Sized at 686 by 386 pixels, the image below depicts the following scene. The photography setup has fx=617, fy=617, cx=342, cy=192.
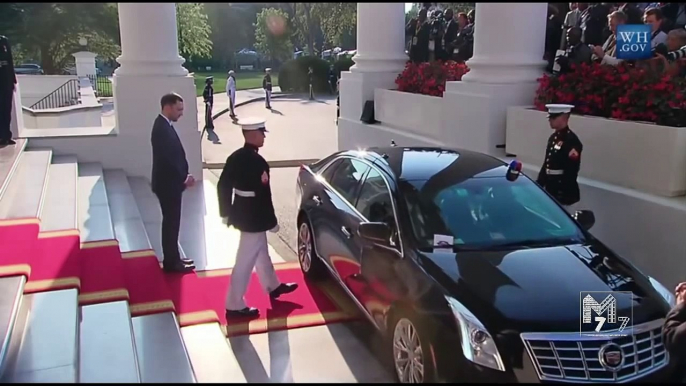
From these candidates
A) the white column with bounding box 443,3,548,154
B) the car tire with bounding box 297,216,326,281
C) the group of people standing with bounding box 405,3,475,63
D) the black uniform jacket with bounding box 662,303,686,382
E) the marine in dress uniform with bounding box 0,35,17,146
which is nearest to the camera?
the black uniform jacket with bounding box 662,303,686,382

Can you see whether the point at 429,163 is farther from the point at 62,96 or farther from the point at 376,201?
the point at 62,96

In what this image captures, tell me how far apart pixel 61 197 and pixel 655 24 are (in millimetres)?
7401

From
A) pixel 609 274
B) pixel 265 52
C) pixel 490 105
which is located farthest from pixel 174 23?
pixel 265 52

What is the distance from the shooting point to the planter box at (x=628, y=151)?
5840 millimetres

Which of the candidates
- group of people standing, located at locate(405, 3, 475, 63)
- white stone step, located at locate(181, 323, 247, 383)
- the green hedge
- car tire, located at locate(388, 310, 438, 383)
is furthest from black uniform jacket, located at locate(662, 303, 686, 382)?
the green hedge

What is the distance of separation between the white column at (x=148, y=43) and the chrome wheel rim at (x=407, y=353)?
24.2 ft

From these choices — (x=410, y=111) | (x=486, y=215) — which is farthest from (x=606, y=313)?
(x=410, y=111)

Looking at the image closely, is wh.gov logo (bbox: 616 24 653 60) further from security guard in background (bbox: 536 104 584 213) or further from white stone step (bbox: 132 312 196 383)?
white stone step (bbox: 132 312 196 383)

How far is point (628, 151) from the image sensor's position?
630 centimetres

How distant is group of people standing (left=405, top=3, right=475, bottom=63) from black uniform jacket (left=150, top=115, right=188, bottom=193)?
22.4 ft

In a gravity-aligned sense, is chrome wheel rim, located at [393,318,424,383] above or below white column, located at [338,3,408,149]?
below

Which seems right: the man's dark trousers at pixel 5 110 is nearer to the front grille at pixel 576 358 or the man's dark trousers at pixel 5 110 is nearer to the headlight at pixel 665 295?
the front grille at pixel 576 358

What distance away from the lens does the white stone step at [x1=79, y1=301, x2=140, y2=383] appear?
358cm

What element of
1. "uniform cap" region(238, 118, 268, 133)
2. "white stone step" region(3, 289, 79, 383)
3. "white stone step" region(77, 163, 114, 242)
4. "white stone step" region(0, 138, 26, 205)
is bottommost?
"white stone step" region(77, 163, 114, 242)
